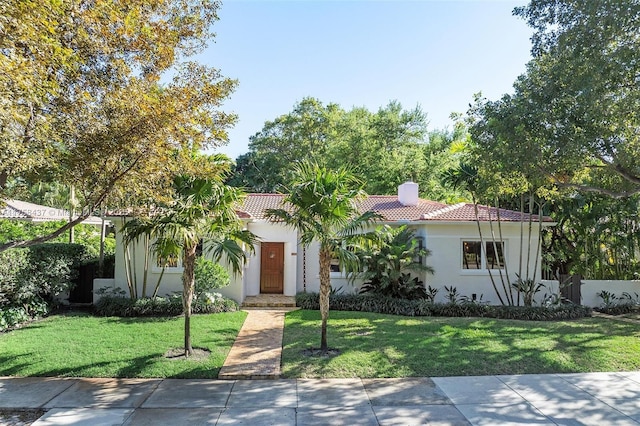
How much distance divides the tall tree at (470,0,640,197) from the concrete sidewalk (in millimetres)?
4887

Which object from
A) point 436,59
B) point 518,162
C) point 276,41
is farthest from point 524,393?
point 276,41

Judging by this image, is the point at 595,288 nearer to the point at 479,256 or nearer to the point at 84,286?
the point at 479,256

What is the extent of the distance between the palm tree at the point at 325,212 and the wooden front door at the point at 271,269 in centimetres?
815

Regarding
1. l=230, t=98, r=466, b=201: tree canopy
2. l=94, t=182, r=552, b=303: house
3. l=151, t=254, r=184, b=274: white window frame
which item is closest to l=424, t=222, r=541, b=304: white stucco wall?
l=94, t=182, r=552, b=303: house

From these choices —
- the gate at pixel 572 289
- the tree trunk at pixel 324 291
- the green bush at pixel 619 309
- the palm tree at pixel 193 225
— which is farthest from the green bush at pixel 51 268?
the green bush at pixel 619 309

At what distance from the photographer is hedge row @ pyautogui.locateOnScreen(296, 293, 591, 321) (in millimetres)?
13461

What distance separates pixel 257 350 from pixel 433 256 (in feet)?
28.4

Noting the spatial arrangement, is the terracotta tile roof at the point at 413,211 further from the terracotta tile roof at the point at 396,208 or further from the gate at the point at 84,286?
the gate at the point at 84,286

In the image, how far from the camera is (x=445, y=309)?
13.8 meters

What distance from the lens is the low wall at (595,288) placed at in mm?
15398

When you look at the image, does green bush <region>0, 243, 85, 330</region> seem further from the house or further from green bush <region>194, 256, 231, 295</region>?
green bush <region>194, 256, 231, 295</region>

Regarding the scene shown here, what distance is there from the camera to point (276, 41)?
13.6 m

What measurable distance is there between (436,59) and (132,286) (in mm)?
12919

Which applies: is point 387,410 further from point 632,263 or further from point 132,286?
point 632,263
